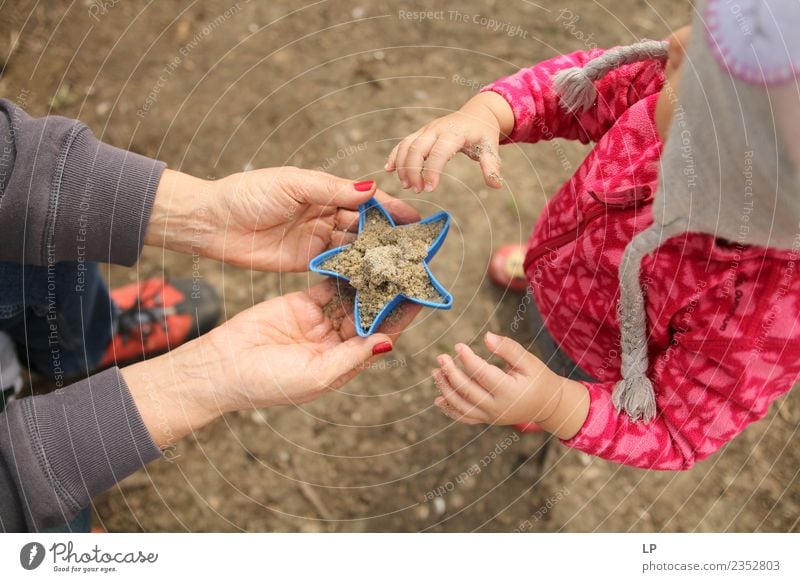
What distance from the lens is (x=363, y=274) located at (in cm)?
118

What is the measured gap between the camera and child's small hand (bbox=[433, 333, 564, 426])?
108 centimetres

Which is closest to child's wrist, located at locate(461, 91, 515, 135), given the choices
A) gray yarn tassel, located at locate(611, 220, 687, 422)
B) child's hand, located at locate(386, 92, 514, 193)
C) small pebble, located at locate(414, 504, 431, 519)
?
child's hand, located at locate(386, 92, 514, 193)

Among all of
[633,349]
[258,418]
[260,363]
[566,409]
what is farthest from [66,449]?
[633,349]

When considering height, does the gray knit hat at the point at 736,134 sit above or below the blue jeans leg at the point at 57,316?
above

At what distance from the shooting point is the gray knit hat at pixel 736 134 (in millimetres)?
656

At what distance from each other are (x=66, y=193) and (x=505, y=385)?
0.92 meters

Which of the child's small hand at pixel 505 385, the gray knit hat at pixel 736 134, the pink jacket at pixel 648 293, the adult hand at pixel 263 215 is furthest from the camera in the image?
the adult hand at pixel 263 215

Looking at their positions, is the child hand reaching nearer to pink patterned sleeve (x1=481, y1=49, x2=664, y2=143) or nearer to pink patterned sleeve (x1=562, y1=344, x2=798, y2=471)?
pink patterned sleeve (x1=562, y1=344, x2=798, y2=471)

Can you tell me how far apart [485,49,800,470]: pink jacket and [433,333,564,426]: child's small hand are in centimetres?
9

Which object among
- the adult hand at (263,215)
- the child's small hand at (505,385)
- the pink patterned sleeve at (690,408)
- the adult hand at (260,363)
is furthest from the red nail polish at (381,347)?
the pink patterned sleeve at (690,408)

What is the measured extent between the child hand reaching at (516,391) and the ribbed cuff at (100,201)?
72cm

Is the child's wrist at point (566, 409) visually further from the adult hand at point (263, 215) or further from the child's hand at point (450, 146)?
the adult hand at point (263, 215)
